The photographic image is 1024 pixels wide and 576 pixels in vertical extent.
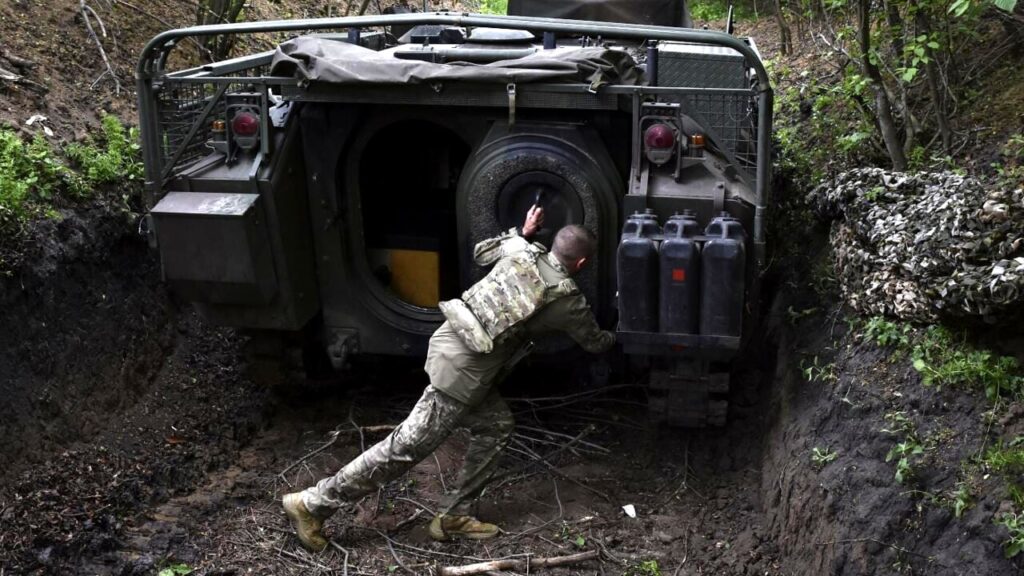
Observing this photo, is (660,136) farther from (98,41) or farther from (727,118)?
(98,41)

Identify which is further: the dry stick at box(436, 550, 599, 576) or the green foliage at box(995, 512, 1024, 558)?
the dry stick at box(436, 550, 599, 576)

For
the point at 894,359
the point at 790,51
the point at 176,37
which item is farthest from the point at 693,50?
the point at 790,51

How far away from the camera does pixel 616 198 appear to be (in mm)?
5266

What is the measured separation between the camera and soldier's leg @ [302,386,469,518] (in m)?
4.86

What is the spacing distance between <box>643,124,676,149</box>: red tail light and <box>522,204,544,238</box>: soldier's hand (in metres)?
0.61

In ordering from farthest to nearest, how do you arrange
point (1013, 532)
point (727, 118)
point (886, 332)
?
1. point (727, 118)
2. point (886, 332)
3. point (1013, 532)

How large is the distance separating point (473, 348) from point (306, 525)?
3.66ft

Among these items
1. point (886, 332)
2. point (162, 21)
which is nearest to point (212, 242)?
point (886, 332)

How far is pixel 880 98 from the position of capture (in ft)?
20.2

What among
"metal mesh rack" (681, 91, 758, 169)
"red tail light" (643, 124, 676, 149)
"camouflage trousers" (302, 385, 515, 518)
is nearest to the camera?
"camouflage trousers" (302, 385, 515, 518)

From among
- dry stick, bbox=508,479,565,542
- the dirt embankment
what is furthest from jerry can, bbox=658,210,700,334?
the dirt embankment

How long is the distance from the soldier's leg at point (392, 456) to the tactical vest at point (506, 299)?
33 cm

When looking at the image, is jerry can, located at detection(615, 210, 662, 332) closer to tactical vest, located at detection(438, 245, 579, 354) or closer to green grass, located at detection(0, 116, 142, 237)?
tactical vest, located at detection(438, 245, 579, 354)

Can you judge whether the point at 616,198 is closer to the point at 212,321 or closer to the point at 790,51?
the point at 212,321
